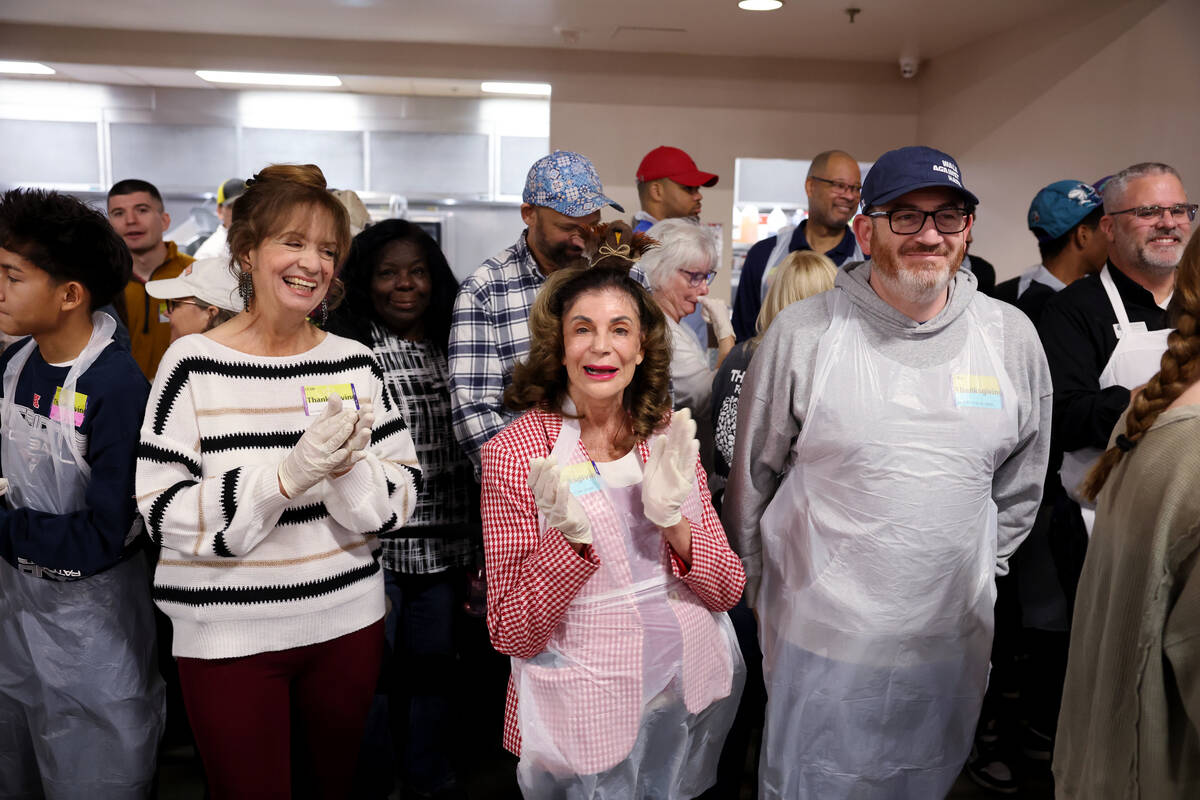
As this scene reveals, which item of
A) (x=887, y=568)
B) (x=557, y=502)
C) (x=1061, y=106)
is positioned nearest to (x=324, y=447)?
(x=557, y=502)

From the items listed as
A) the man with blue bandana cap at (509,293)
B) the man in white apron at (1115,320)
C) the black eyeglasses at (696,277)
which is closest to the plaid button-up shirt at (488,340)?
the man with blue bandana cap at (509,293)

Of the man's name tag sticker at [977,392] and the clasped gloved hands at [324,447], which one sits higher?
the man's name tag sticker at [977,392]

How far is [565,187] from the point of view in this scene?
2.28m

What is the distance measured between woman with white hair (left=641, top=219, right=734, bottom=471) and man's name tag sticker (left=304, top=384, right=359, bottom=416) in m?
1.00

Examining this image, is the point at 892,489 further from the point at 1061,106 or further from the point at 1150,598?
the point at 1061,106

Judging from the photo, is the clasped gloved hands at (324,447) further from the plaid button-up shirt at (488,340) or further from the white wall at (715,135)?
the white wall at (715,135)

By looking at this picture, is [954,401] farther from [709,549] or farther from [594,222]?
A: [594,222]

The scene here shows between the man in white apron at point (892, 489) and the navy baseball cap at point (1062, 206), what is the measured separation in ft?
5.00

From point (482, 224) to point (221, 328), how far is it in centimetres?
588

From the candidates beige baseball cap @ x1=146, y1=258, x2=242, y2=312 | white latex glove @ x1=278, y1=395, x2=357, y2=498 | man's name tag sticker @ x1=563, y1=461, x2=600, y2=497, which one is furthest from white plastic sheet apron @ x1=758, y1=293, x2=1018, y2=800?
beige baseball cap @ x1=146, y1=258, x2=242, y2=312

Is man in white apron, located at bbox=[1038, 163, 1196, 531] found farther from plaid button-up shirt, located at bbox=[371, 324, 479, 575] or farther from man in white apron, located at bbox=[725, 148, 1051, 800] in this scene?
plaid button-up shirt, located at bbox=[371, 324, 479, 575]

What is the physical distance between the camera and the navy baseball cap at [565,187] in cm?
228

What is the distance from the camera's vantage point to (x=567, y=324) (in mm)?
1701

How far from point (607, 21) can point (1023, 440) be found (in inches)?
173
